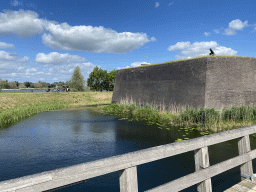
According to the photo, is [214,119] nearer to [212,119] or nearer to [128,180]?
[212,119]

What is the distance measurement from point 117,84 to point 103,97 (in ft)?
33.1

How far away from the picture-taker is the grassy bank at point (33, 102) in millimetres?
15148

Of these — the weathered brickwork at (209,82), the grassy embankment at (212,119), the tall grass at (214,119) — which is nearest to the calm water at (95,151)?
the grassy embankment at (212,119)

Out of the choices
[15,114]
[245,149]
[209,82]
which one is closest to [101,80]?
[15,114]

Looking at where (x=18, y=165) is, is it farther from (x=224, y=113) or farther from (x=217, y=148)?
(x=224, y=113)

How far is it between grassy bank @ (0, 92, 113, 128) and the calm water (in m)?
4.19

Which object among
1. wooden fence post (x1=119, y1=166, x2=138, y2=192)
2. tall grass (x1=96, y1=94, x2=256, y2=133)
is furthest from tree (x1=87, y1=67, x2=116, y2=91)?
wooden fence post (x1=119, y1=166, x2=138, y2=192)

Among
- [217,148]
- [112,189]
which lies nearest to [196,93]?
[217,148]

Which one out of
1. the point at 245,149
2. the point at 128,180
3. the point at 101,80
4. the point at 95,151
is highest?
the point at 101,80

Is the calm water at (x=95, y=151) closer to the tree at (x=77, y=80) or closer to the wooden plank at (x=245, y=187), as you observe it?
the wooden plank at (x=245, y=187)

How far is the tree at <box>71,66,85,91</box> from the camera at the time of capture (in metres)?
65.0

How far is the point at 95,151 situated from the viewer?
739cm

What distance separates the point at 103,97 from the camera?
33.6m

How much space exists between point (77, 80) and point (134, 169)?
66172 millimetres
